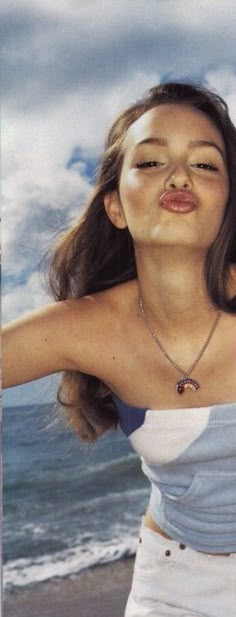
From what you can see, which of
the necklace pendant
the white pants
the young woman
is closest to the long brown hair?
the young woman

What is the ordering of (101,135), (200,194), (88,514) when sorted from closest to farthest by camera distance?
(200,194) → (101,135) → (88,514)

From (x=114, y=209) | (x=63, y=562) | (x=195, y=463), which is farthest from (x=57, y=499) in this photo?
(x=114, y=209)

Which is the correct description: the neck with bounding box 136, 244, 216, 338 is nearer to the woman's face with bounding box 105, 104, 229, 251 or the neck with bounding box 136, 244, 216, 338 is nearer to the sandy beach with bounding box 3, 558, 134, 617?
the woman's face with bounding box 105, 104, 229, 251

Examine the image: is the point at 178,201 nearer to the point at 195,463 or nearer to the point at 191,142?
the point at 191,142

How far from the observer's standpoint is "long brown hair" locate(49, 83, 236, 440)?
51.0 inches

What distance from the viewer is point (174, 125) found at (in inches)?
48.8

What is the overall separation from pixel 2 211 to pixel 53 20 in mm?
268

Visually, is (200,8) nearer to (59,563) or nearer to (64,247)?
(64,247)

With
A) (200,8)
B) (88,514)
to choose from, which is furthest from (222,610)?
(200,8)

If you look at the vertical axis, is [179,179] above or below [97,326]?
above

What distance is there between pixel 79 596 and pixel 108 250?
54 centimetres

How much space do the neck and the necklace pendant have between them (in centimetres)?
7

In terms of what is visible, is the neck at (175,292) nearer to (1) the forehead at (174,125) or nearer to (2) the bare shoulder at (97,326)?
(2) the bare shoulder at (97,326)

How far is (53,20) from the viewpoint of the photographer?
1.33 m
